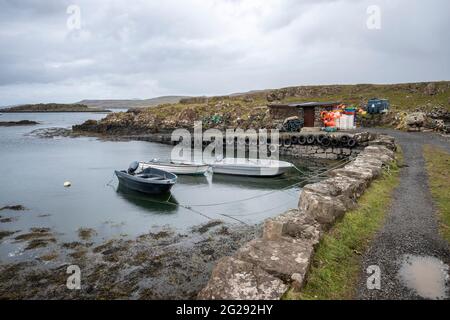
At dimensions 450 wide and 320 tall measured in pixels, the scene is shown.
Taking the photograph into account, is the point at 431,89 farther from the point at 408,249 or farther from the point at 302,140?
the point at 408,249

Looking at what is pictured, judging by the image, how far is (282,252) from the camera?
6004mm

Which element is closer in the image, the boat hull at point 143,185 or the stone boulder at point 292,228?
the stone boulder at point 292,228

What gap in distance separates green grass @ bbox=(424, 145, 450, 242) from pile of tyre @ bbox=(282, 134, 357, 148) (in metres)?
10.8

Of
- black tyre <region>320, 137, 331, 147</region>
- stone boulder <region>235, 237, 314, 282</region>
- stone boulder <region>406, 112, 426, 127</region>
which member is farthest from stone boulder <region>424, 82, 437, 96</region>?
stone boulder <region>235, 237, 314, 282</region>

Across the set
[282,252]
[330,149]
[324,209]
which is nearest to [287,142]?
[330,149]

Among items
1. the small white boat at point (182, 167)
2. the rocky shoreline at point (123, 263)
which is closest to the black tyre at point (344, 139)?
the small white boat at point (182, 167)

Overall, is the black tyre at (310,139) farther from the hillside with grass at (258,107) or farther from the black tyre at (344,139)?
the hillside with grass at (258,107)

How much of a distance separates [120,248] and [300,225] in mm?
8193

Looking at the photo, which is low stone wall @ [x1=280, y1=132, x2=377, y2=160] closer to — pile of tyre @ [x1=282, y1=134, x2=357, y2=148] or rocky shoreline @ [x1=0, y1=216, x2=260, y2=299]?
pile of tyre @ [x1=282, y1=134, x2=357, y2=148]

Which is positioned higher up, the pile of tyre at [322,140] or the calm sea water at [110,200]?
Result: the pile of tyre at [322,140]

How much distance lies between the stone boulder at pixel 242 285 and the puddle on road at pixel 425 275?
2.43 m

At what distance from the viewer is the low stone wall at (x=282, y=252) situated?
498 cm

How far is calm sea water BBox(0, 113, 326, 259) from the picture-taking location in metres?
15.7
